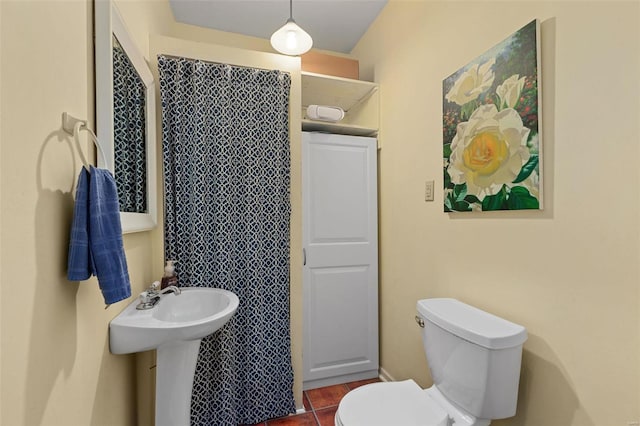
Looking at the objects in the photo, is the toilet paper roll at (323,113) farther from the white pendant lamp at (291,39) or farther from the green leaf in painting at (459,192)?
the green leaf in painting at (459,192)

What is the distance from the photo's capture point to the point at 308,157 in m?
2.00

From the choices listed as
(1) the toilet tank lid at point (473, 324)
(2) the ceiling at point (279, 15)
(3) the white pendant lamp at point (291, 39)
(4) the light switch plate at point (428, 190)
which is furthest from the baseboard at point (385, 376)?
(2) the ceiling at point (279, 15)

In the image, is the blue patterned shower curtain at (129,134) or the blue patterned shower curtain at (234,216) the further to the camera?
the blue patterned shower curtain at (234,216)

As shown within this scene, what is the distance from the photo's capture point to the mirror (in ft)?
3.03

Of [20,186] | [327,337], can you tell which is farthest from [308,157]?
[20,186]

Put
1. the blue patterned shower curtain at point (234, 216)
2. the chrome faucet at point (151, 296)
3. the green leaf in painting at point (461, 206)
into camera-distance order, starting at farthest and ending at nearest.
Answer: the blue patterned shower curtain at point (234, 216)
the green leaf in painting at point (461, 206)
the chrome faucet at point (151, 296)

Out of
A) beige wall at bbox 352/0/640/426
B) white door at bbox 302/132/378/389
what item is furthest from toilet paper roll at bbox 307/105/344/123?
beige wall at bbox 352/0/640/426

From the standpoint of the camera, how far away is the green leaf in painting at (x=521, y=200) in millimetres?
1075

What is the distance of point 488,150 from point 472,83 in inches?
13.1

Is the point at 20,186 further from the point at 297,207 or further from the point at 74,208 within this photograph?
the point at 297,207

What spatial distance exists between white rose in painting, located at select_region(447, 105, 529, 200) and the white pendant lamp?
0.98 metres

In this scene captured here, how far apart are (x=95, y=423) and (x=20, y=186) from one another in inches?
30.8

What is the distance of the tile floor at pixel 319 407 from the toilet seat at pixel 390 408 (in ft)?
2.42

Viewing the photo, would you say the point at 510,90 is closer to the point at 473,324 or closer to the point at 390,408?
the point at 473,324
